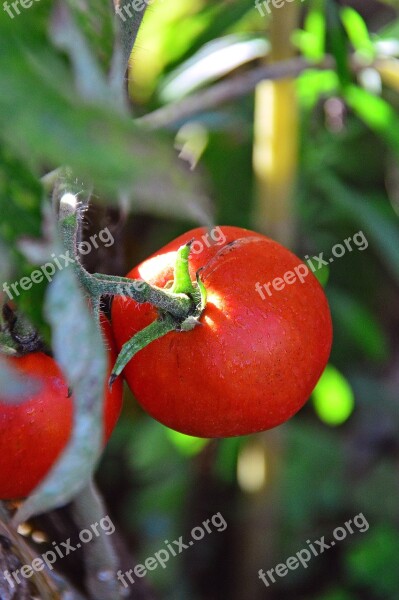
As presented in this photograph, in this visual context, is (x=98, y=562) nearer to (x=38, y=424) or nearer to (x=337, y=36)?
(x=38, y=424)

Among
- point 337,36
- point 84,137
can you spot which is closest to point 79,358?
point 84,137

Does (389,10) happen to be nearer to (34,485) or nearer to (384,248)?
(384,248)

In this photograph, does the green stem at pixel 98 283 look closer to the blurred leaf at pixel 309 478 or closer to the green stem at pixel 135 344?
the green stem at pixel 135 344

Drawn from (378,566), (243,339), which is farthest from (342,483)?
(243,339)

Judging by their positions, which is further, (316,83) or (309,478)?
(309,478)

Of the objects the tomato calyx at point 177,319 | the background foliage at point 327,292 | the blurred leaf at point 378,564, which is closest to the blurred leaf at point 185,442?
the background foliage at point 327,292
